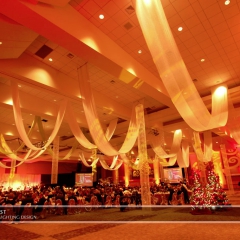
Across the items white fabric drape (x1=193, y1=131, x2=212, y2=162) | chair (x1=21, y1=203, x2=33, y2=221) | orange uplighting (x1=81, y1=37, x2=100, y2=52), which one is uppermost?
orange uplighting (x1=81, y1=37, x2=100, y2=52)

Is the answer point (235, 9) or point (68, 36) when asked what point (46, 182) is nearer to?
point (68, 36)

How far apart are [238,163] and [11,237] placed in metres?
16.0

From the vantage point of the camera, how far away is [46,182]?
22891mm

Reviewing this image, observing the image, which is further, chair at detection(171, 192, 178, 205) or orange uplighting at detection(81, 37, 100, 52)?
chair at detection(171, 192, 178, 205)

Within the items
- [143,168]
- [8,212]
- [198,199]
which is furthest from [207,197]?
[8,212]

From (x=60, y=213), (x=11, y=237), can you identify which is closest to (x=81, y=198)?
(x=60, y=213)

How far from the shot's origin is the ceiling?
171 inches

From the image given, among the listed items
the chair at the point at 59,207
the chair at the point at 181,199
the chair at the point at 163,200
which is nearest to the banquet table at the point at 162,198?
the chair at the point at 163,200

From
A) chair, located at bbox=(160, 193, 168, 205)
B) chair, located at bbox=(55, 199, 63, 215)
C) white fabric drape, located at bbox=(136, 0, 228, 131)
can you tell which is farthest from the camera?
chair, located at bbox=(160, 193, 168, 205)

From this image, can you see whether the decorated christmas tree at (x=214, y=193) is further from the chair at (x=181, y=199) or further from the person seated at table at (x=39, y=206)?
the person seated at table at (x=39, y=206)

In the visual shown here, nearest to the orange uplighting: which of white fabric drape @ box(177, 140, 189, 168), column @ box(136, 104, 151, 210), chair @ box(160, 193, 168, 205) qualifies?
column @ box(136, 104, 151, 210)

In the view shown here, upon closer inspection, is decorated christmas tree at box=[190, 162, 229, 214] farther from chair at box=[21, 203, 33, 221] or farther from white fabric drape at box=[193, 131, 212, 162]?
chair at box=[21, 203, 33, 221]

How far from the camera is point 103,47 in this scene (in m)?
5.21

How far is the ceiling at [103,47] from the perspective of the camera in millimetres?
4348
